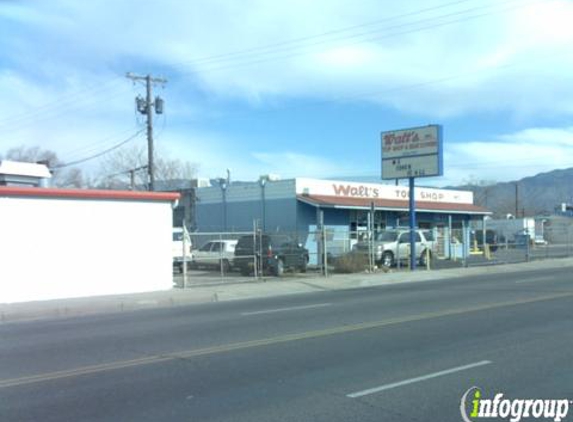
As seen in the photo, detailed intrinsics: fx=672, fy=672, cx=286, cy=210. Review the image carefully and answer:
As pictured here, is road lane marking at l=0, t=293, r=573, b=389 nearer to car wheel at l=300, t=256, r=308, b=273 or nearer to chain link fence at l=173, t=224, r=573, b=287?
chain link fence at l=173, t=224, r=573, b=287

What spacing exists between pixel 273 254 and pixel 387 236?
7.73 metres

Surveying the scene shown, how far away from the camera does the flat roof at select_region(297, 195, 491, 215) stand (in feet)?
117

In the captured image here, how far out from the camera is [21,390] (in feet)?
25.0

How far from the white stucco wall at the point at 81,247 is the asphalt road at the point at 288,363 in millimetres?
4362

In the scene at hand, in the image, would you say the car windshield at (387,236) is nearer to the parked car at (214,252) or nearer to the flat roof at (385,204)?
the flat roof at (385,204)

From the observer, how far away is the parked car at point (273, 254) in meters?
27.5

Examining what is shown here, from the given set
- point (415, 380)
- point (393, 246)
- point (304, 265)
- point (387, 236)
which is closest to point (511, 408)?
point (415, 380)

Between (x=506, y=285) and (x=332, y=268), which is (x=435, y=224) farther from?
(x=506, y=285)

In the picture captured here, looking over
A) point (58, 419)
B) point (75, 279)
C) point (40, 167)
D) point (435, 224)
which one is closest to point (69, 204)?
point (75, 279)

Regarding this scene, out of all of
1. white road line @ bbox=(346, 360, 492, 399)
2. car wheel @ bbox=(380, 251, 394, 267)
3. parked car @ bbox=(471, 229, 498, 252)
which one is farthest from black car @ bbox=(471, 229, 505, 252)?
white road line @ bbox=(346, 360, 492, 399)

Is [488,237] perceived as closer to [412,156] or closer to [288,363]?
[412,156]

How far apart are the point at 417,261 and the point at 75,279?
19284 millimetres

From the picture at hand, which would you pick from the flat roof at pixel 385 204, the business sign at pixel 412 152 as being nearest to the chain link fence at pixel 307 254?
the flat roof at pixel 385 204

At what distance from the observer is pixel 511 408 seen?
6.45 metres
